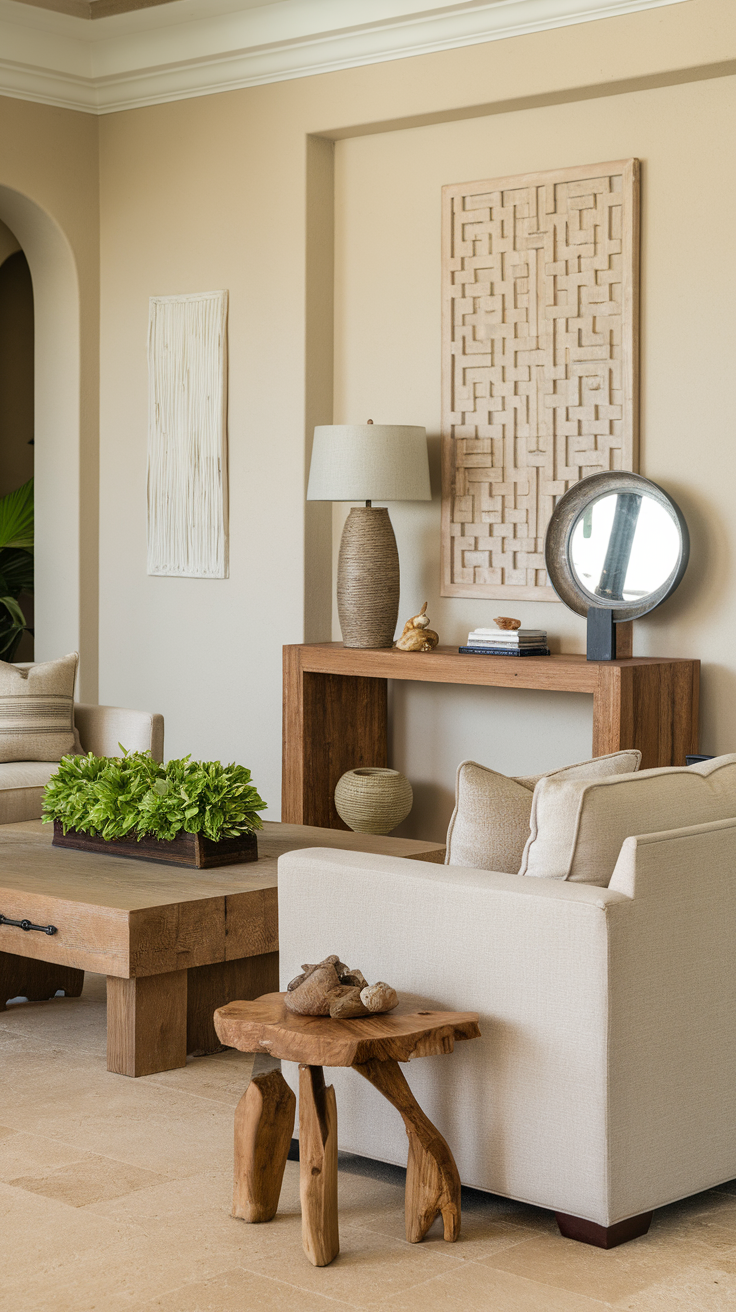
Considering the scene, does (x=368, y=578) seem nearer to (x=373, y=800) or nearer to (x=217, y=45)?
(x=373, y=800)

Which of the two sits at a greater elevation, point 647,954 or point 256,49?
point 256,49

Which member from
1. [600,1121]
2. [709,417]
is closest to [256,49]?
[709,417]

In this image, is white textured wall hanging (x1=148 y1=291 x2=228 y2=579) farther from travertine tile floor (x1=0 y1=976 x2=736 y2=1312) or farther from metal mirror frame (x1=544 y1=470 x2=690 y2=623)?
travertine tile floor (x1=0 y1=976 x2=736 y2=1312)

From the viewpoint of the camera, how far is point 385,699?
18.7 feet

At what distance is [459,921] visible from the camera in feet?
8.41

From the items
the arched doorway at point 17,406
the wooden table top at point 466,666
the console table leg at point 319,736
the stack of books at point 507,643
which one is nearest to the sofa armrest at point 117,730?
the console table leg at point 319,736

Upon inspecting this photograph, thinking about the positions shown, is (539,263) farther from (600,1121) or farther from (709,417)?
(600,1121)

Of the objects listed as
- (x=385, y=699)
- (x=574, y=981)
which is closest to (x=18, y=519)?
(x=385, y=699)

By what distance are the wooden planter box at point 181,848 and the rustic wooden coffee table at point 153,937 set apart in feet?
0.14

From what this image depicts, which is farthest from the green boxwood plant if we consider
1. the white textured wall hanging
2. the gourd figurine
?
the white textured wall hanging

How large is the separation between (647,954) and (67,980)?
2.09 meters

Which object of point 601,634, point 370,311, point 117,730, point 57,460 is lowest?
point 117,730

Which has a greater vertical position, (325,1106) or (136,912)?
(136,912)

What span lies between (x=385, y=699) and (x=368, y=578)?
2.06ft
